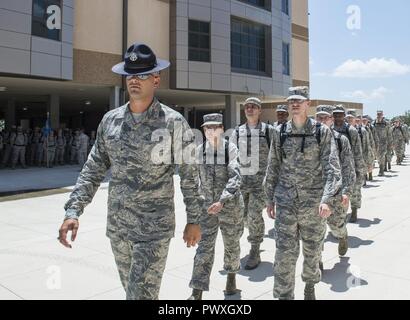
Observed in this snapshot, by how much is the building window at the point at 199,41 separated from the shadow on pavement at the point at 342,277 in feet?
60.3

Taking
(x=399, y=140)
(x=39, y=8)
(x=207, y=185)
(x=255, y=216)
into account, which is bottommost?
(x=255, y=216)

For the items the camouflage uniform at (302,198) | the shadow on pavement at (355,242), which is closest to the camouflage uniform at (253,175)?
the camouflage uniform at (302,198)

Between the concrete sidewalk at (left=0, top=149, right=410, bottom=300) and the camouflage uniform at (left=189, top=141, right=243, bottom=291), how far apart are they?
16.8 inches

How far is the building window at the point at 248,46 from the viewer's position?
24.7 m

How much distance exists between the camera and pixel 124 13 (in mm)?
19531

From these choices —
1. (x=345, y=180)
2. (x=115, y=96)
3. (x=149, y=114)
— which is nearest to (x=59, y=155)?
(x=115, y=96)

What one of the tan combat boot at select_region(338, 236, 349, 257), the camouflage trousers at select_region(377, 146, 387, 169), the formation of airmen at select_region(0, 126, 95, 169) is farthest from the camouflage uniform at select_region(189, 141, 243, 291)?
the formation of airmen at select_region(0, 126, 95, 169)

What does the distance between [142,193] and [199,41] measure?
818 inches

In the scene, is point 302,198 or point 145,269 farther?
point 302,198

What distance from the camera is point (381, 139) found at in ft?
49.3

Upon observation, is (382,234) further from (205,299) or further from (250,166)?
(205,299)

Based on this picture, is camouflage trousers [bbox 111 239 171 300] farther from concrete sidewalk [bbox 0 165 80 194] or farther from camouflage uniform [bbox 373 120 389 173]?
camouflage uniform [bbox 373 120 389 173]

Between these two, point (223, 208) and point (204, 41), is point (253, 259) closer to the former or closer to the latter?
point (223, 208)
